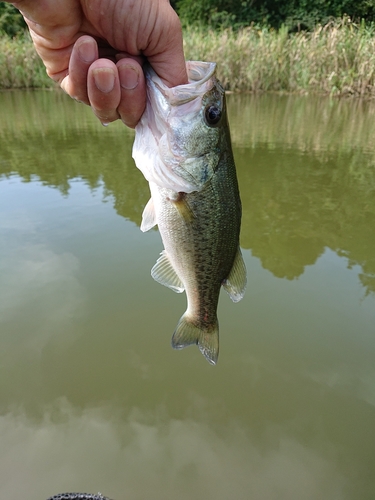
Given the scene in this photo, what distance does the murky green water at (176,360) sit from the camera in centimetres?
194

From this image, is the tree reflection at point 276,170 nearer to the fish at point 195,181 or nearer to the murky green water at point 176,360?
the murky green water at point 176,360

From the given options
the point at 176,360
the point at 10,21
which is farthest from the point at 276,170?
the point at 10,21

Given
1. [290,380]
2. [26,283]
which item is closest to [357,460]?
[290,380]

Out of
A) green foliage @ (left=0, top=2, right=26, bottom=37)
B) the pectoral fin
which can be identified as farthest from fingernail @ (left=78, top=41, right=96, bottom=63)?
green foliage @ (left=0, top=2, right=26, bottom=37)

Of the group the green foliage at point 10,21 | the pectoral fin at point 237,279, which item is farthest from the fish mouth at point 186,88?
the green foliage at point 10,21

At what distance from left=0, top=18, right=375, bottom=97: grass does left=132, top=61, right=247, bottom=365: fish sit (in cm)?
1134

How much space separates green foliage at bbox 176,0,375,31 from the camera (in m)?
22.5

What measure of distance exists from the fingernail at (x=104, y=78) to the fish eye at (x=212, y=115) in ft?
1.16

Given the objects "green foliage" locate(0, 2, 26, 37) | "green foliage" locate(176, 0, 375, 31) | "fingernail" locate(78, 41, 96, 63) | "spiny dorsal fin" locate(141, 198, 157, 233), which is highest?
"fingernail" locate(78, 41, 96, 63)

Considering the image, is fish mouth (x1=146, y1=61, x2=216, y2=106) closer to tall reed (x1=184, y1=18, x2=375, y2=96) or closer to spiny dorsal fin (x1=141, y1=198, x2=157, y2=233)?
spiny dorsal fin (x1=141, y1=198, x2=157, y2=233)

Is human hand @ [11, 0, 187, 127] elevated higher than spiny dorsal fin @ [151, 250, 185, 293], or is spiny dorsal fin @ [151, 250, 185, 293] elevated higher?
human hand @ [11, 0, 187, 127]

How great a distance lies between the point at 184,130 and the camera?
1551 millimetres

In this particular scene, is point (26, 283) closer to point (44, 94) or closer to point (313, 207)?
point (313, 207)

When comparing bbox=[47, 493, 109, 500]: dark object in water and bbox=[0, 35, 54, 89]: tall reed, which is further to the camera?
bbox=[0, 35, 54, 89]: tall reed
